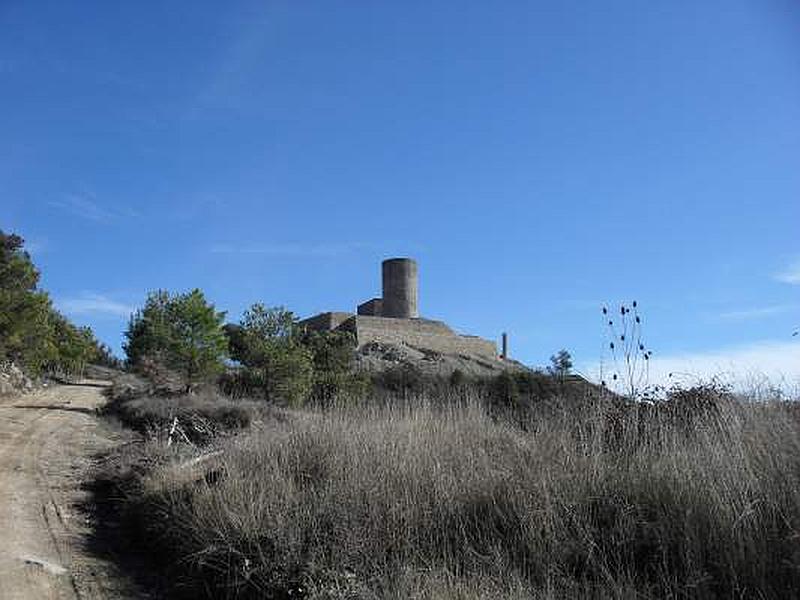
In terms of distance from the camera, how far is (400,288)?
68.8 metres

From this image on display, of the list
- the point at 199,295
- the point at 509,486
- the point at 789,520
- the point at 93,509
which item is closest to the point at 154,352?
the point at 199,295

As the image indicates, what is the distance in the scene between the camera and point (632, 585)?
4230 mm

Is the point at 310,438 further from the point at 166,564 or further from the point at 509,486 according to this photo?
the point at 509,486

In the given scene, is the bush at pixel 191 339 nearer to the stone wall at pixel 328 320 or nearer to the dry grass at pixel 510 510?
the dry grass at pixel 510 510

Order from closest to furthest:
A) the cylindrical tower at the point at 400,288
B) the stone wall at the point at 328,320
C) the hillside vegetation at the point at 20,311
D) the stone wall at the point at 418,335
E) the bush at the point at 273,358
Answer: the bush at the point at 273,358 → the hillside vegetation at the point at 20,311 → the stone wall at the point at 418,335 → the stone wall at the point at 328,320 → the cylindrical tower at the point at 400,288

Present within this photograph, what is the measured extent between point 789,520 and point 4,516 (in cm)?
744

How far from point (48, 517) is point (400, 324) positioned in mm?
52409

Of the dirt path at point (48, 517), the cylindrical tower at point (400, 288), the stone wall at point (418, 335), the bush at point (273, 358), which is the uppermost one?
the cylindrical tower at point (400, 288)

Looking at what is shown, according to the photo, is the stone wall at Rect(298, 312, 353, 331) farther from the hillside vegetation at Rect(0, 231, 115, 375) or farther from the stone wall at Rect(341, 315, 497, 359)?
the hillside vegetation at Rect(0, 231, 115, 375)

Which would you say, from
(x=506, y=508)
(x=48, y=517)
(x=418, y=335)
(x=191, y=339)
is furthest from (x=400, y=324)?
(x=506, y=508)

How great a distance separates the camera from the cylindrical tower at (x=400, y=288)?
68500 millimetres

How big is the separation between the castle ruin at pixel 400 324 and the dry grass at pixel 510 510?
4507cm

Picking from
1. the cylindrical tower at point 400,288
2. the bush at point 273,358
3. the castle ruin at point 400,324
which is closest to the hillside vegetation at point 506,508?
the bush at point 273,358

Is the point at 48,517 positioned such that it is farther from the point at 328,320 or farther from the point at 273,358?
the point at 328,320
